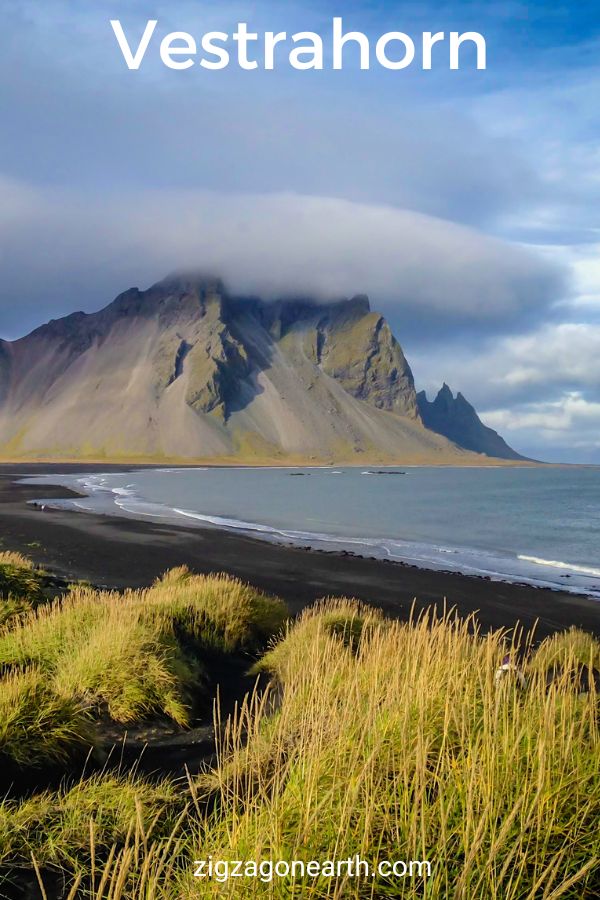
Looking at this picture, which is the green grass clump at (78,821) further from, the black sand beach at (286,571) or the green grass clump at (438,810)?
the black sand beach at (286,571)

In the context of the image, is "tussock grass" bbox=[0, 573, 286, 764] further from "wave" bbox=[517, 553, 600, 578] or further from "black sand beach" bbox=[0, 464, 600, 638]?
"wave" bbox=[517, 553, 600, 578]

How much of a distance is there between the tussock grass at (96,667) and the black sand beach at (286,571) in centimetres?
806

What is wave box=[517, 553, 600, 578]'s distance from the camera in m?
28.7

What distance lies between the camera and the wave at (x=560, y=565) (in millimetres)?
28719

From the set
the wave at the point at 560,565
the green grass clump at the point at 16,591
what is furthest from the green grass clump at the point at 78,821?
the wave at the point at 560,565

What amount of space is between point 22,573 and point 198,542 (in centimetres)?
1751

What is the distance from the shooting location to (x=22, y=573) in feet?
45.9

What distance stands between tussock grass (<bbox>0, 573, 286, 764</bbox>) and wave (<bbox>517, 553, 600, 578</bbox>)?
2093 centimetres

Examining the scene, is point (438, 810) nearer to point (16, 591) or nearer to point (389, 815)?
point (389, 815)

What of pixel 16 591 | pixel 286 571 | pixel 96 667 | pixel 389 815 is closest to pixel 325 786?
pixel 389 815

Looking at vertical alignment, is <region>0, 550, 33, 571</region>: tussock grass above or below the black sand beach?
above

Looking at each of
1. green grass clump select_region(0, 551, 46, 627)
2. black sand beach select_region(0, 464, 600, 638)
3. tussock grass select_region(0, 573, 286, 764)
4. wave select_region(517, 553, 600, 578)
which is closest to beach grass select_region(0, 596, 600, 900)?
tussock grass select_region(0, 573, 286, 764)

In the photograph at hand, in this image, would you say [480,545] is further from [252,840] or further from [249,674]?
[252,840]

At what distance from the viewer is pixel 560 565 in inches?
1208
